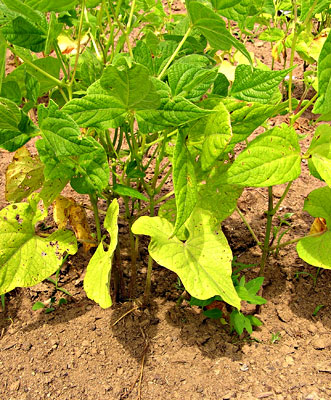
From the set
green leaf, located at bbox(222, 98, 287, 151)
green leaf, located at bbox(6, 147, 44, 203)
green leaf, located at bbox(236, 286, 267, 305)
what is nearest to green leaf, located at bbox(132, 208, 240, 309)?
green leaf, located at bbox(236, 286, 267, 305)

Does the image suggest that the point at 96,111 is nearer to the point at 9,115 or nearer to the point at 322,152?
the point at 9,115

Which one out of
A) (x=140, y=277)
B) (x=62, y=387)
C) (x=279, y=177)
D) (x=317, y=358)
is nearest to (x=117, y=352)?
(x=62, y=387)

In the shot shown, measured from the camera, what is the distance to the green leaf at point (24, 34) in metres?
0.90

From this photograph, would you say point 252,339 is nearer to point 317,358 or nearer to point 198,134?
point 317,358

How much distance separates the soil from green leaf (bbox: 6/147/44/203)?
32 cm

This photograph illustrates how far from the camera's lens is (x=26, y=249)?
1.14 m

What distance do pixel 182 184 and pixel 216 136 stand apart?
12cm

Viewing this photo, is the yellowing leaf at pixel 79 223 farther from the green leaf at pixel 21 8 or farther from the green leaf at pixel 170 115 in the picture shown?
the green leaf at pixel 21 8

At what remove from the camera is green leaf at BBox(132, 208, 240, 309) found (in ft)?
3.20

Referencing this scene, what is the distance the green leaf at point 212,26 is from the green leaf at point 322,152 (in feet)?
0.85

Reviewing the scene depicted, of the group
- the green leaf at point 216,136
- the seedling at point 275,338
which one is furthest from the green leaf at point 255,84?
the seedling at point 275,338

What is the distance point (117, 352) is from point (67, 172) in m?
0.54

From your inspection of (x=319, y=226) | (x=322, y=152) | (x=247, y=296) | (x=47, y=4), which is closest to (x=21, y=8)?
(x=47, y=4)

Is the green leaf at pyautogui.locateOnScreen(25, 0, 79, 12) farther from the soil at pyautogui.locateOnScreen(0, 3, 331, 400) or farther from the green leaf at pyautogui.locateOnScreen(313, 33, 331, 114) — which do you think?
the soil at pyautogui.locateOnScreen(0, 3, 331, 400)
